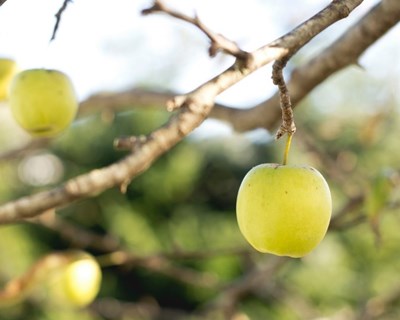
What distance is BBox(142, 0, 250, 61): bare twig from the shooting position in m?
0.91

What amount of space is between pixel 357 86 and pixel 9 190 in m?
4.16

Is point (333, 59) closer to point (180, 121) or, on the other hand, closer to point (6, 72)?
point (180, 121)

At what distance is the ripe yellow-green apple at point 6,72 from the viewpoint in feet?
4.92

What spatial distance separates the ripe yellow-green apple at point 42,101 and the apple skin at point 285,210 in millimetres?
521

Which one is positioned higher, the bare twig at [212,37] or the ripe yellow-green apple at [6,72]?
the bare twig at [212,37]

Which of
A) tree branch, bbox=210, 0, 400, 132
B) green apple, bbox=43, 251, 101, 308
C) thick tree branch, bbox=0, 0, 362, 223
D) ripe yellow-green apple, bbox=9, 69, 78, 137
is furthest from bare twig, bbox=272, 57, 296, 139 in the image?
green apple, bbox=43, 251, 101, 308

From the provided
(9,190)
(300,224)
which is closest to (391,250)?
(9,190)

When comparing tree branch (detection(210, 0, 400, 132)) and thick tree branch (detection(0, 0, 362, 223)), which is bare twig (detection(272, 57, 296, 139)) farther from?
tree branch (detection(210, 0, 400, 132))

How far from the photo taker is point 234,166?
718 cm

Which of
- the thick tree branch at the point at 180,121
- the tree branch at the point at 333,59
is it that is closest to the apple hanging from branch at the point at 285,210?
the thick tree branch at the point at 180,121

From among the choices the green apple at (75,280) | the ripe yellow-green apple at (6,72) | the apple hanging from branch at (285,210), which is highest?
the apple hanging from branch at (285,210)

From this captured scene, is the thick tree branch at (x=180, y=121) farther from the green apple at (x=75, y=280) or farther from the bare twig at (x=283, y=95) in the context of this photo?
the green apple at (x=75, y=280)

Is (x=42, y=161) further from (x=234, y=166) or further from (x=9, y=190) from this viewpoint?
(x=234, y=166)

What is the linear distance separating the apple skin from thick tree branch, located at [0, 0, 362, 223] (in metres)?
A: 0.11
